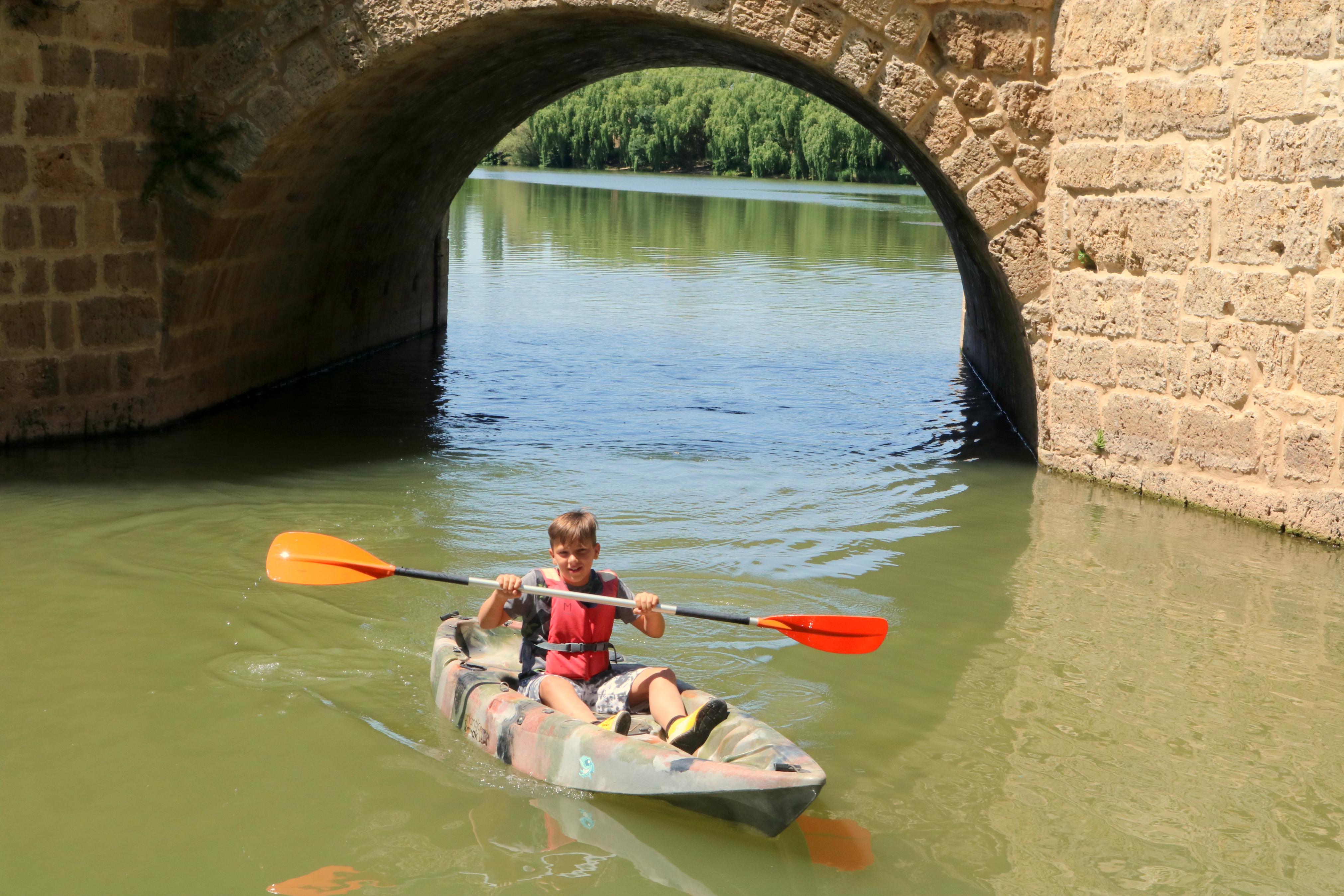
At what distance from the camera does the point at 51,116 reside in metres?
7.51

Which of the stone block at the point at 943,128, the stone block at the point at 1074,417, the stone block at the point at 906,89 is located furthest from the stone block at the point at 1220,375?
the stone block at the point at 906,89

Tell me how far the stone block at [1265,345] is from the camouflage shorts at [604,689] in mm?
3859

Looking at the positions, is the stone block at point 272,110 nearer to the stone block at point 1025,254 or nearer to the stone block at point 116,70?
the stone block at point 116,70

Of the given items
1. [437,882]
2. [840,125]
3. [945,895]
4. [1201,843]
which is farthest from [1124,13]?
[840,125]

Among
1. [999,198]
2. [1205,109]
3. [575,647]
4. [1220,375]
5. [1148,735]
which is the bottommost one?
[1148,735]

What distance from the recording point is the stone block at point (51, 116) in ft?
24.4

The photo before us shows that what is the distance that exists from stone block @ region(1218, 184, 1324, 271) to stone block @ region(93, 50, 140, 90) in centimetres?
596

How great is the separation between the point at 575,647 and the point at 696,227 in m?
22.9

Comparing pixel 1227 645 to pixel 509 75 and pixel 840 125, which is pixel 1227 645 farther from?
pixel 840 125

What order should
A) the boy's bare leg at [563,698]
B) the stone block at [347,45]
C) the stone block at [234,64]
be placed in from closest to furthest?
the boy's bare leg at [563,698] → the stone block at [347,45] → the stone block at [234,64]

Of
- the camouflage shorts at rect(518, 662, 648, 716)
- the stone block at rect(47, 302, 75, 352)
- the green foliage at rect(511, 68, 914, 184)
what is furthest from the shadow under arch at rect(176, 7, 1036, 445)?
the green foliage at rect(511, 68, 914, 184)

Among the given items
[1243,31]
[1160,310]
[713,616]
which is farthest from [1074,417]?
[713,616]

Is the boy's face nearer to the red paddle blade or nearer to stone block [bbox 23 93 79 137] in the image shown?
the red paddle blade

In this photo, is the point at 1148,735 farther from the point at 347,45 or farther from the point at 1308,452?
the point at 347,45
